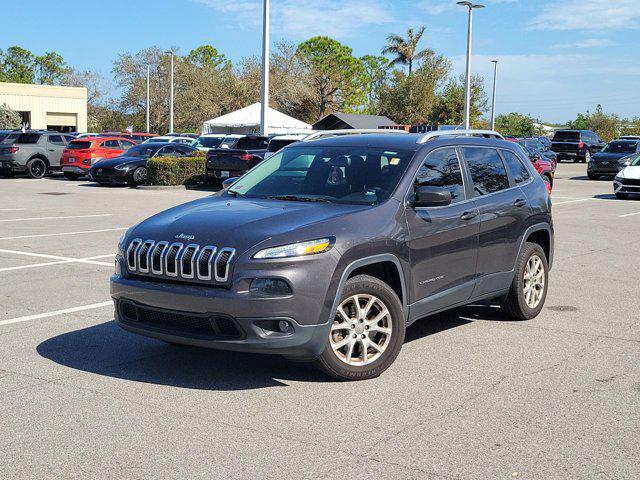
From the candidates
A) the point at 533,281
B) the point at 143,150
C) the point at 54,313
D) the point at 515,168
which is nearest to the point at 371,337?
the point at 533,281

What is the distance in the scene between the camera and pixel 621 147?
3672 cm

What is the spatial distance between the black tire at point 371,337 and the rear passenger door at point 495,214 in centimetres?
136

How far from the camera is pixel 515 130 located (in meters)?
96.8

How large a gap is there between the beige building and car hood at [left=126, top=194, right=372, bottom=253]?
64.0 m

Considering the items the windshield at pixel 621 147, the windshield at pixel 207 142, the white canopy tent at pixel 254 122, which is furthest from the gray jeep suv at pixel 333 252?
the white canopy tent at pixel 254 122

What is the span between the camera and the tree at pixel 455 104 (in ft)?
229

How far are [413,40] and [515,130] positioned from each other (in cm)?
2068

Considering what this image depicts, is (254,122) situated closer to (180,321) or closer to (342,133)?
(342,133)

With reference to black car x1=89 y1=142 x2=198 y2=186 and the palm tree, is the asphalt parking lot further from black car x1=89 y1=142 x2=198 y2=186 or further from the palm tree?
the palm tree

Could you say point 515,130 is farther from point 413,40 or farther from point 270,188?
point 270,188

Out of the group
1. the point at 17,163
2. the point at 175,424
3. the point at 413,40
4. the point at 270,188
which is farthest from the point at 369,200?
the point at 413,40

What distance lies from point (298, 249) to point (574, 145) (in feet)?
161

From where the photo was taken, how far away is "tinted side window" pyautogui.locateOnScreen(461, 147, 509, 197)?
23.2ft

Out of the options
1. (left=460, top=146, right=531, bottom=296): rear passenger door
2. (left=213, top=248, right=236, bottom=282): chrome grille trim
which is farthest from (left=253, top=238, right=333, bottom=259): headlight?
(left=460, top=146, right=531, bottom=296): rear passenger door
